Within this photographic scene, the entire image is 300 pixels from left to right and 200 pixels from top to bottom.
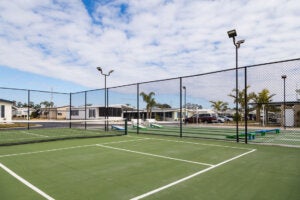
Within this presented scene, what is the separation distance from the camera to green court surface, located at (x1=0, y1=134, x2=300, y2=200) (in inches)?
154

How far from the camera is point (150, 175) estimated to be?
5008mm

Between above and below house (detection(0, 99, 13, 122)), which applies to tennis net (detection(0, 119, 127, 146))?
below

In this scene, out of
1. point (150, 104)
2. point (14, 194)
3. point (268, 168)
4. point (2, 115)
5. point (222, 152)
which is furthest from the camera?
point (150, 104)

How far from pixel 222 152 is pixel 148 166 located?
3.17m

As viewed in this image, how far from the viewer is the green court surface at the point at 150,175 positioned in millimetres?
3906

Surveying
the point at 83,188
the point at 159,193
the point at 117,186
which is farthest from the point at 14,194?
the point at 159,193

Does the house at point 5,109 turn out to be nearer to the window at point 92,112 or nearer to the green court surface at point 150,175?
the window at point 92,112

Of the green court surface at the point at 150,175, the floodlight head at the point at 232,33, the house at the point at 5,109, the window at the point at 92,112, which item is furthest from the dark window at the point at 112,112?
the green court surface at the point at 150,175

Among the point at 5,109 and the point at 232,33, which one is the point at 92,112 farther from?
the point at 232,33

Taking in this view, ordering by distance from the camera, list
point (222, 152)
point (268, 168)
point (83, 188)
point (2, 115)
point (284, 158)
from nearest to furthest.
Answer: point (83, 188) → point (268, 168) → point (284, 158) → point (222, 152) → point (2, 115)

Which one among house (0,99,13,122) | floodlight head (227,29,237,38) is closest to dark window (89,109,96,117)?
house (0,99,13,122)

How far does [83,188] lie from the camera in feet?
13.6

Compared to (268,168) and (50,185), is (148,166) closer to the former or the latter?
(50,185)

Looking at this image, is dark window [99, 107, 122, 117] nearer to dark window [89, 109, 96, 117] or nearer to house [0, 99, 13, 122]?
dark window [89, 109, 96, 117]
